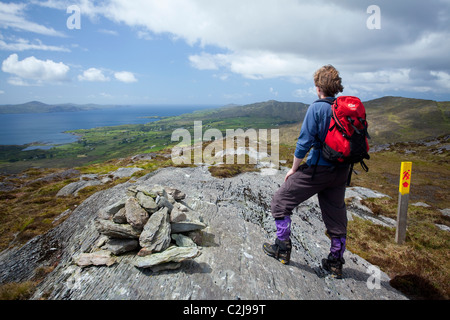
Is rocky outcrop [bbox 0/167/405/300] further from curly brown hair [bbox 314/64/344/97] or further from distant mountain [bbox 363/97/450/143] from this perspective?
distant mountain [bbox 363/97/450/143]

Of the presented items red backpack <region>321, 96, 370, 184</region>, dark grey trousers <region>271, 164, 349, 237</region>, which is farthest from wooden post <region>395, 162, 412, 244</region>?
red backpack <region>321, 96, 370, 184</region>

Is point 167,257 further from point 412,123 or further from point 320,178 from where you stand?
point 412,123

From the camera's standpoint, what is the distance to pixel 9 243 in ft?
31.8

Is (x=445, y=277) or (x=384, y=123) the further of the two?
(x=384, y=123)

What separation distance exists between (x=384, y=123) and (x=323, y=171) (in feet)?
729

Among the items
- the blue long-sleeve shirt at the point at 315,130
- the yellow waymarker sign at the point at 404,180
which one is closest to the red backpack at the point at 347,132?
the blue long-sleeve shirt at the point at 315,130

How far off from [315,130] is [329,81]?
145 centimetres

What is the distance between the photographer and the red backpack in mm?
4852

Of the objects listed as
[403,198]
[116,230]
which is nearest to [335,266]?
[403,198]

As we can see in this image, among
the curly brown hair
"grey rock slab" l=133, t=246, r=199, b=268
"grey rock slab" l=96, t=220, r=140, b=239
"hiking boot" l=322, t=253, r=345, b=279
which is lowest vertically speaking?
"hiking boot" l=322, t=253, r=345, b=279
